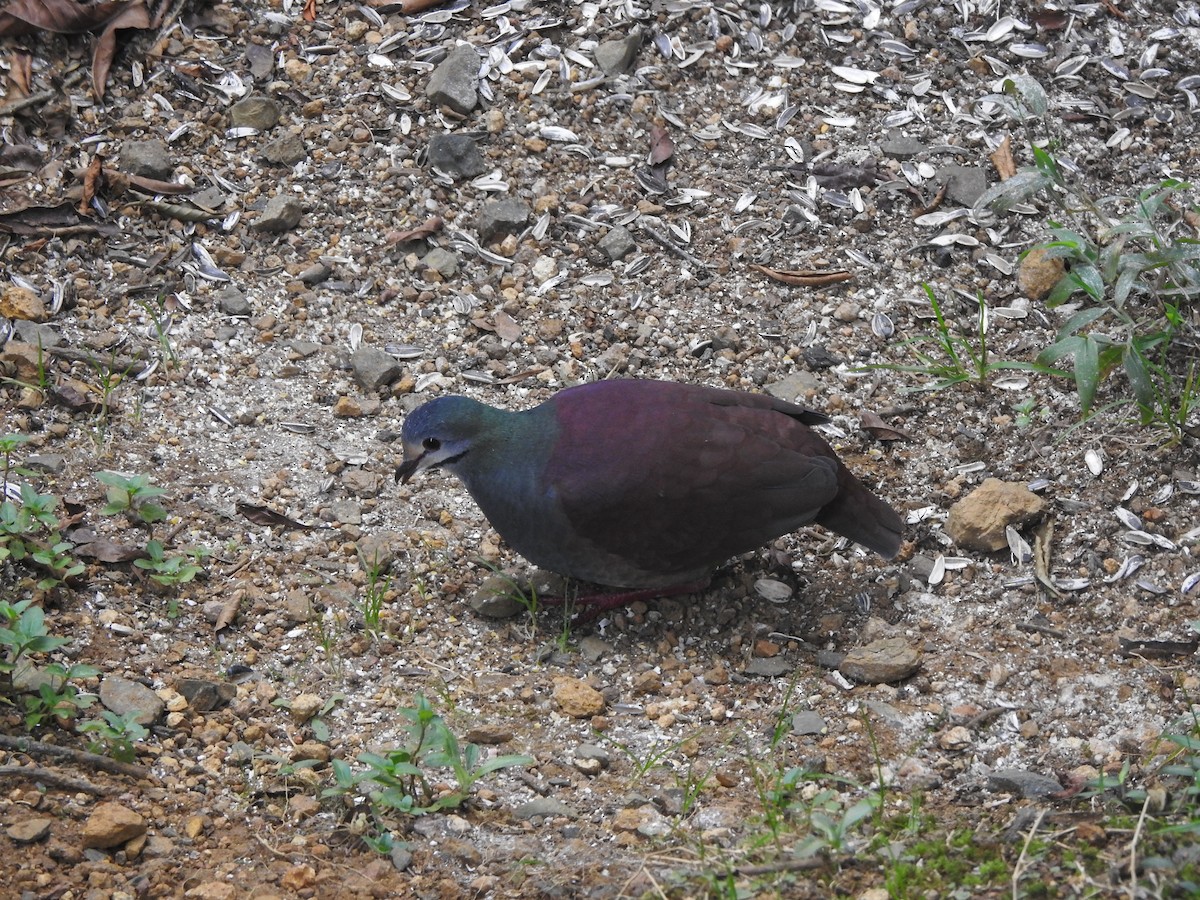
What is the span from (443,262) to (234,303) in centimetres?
89

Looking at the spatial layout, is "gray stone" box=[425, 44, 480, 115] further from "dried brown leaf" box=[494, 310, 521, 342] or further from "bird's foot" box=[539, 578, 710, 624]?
"bird's foot" box=[539, 578, 710, 624]

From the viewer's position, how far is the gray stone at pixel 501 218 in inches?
218

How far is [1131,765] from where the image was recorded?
3518 mm

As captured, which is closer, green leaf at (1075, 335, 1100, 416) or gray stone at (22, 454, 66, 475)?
green leaf at (1075, 335, 1100, 416)

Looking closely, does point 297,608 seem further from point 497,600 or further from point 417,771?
point 417,771

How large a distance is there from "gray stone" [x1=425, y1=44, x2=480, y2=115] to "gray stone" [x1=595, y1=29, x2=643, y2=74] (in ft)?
1.87

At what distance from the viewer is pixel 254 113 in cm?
582

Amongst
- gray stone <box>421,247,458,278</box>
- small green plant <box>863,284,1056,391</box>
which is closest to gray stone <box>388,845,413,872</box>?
small green plant <box>863,284,1056,391</box>

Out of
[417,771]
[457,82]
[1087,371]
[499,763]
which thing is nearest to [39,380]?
[457,82]

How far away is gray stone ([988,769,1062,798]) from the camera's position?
11.3 feet

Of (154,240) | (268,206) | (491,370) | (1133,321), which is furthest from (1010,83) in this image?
(154,240)

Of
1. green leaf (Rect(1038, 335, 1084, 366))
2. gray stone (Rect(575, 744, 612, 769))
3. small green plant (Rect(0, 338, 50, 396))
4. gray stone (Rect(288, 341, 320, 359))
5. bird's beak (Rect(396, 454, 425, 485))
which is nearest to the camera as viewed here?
gray stone (Rect(575, 744, 612, 769))

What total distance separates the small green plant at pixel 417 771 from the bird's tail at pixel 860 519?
4.81ft

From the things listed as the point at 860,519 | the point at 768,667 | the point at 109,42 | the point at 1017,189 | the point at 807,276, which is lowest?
the point at 768,667
